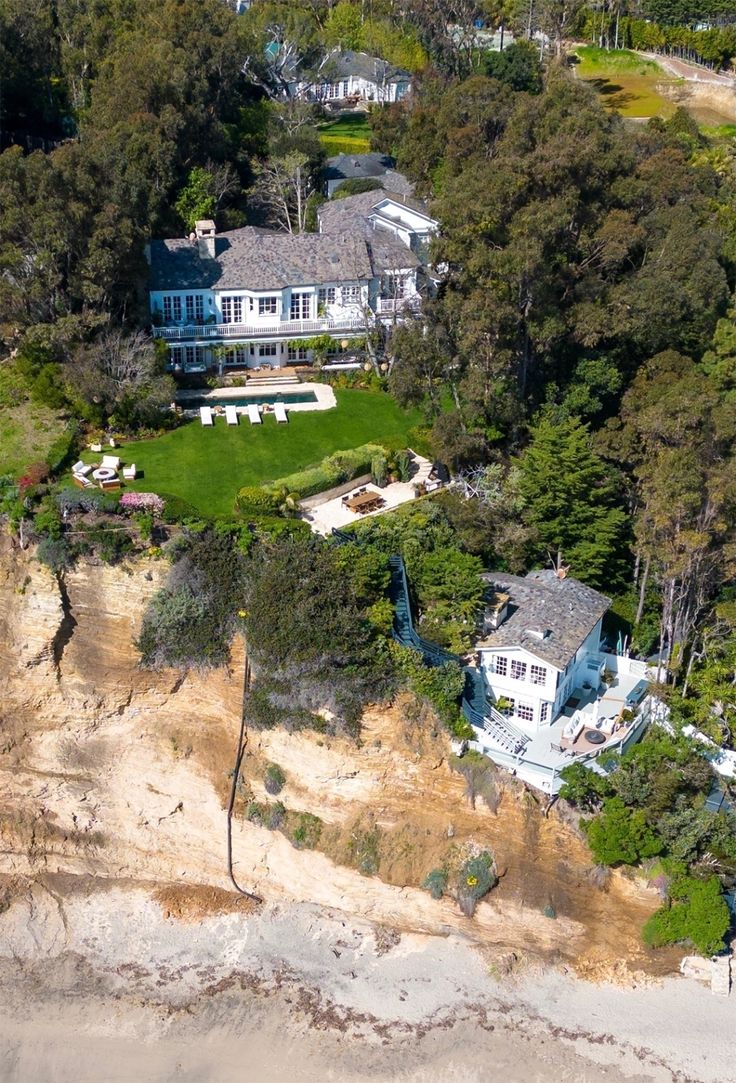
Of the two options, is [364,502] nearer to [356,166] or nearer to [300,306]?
[300,306]

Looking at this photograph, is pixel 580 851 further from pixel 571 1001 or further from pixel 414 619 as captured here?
pixel 414 619

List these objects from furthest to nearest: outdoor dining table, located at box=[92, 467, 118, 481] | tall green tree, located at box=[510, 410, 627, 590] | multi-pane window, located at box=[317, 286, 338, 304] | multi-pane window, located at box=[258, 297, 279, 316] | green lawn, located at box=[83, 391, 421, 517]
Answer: multi-pane window, located at box=[317, 286, 338, 304], multi-pane window, located at box=[258, 297, 279, 316], green lawn, located at box=[83, 391, 421, 517], outdoor dining table, located at box=[92, 467, 118, 481], tall green tree, located at box=[510, 410, 627, 590]

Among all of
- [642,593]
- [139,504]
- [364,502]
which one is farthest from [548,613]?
[139,504]

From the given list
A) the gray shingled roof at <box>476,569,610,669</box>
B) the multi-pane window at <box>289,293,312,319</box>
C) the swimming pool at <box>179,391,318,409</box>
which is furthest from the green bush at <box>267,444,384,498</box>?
the multi-pane window at <box>289,293,312,319</box>

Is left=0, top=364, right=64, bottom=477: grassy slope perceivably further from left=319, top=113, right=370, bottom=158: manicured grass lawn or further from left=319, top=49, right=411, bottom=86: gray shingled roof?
Answer: left=319, top=49, right=411, bottom=86: gray shingled roof

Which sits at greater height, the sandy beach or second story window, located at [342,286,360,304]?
second story window, located at [342,286,360,304]

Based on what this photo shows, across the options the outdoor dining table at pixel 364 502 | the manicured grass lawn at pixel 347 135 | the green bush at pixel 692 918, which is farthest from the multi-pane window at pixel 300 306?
the green bush at pixel 692 918
